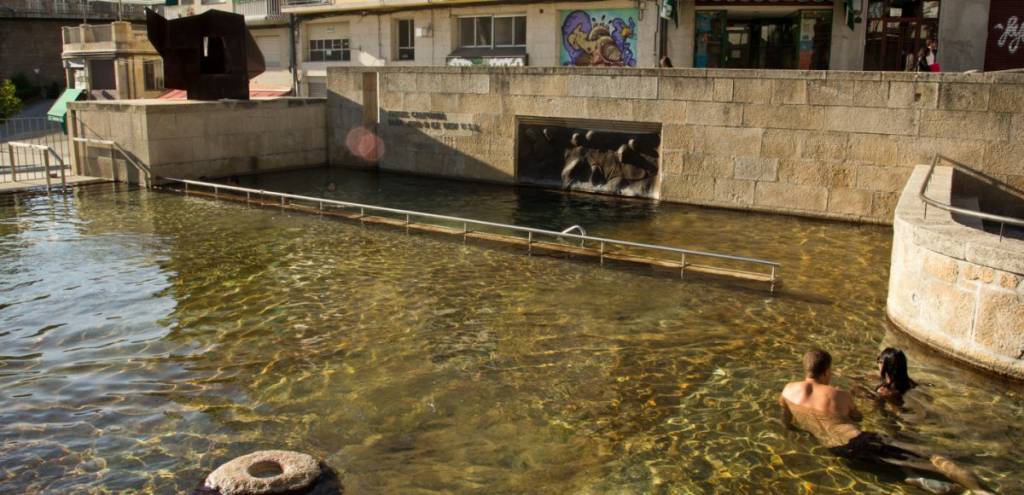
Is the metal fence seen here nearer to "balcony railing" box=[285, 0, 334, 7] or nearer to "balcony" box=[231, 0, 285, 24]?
"balcony" box=[231, 0, 285, 24]

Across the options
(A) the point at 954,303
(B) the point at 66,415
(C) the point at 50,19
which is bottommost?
(B) the point at 66,415

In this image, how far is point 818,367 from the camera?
6996mm

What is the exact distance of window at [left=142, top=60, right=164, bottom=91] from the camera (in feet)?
123

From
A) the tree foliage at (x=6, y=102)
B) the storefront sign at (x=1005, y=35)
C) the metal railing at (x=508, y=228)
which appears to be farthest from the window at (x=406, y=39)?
the storefront sign at (x=1005, y=35)

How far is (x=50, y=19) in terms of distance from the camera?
45719 mm

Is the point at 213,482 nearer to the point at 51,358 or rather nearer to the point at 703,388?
the point at 51,358

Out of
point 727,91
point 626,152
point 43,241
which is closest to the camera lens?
point 43,241

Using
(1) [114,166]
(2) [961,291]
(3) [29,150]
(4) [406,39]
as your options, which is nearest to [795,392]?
(2) [961,291]

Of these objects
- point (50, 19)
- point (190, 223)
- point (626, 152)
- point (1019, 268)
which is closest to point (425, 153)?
point (626, 152)

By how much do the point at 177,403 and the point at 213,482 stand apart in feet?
5.47

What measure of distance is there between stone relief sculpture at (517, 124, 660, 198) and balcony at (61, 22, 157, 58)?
76.2 ft

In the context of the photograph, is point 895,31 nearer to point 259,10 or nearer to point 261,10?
point 261,10

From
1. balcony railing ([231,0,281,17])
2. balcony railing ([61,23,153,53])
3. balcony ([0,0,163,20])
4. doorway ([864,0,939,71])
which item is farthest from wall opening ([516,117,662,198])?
balcony ([0,0,163,20])

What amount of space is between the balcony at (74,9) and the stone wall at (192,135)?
26.1 meters
